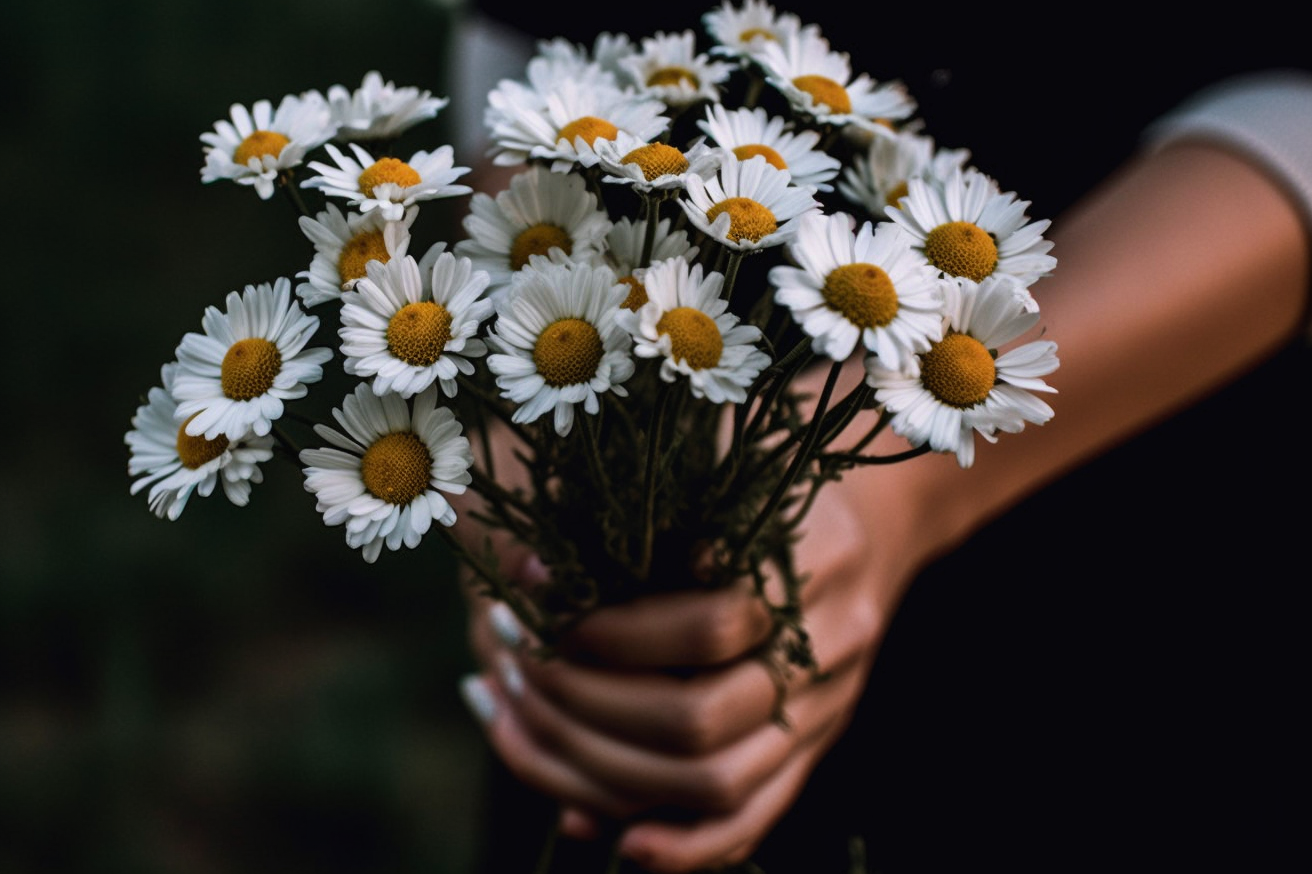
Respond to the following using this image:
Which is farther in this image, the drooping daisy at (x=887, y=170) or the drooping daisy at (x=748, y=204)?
the drooping daisy at (x=887, y=170)

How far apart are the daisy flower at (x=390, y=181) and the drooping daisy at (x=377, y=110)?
0.03 meters

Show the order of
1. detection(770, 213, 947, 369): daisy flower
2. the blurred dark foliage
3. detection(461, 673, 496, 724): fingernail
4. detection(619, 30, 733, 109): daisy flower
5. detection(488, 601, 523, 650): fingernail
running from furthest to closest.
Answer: the blurred dark foliage < detection(461, 673, 496, 724): fingernail < detection(488, 601, 523, 650): fingernail < detection(619, 30, 733, 109): daisy flower < detection(770, 213, 947, 369): daisy flower

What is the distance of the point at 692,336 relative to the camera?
0.31m

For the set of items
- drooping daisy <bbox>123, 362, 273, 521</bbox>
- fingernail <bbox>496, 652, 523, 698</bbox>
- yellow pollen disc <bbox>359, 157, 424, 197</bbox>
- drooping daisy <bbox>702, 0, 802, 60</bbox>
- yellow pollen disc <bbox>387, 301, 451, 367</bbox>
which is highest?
drooping daisy <bbox>702, 0, 802, 60</bbox>

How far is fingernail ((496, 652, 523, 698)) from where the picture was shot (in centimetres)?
64

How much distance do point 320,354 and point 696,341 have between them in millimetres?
115

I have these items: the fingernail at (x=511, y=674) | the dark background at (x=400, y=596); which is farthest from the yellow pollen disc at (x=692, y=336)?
the fingernail at (x=511, y=674)

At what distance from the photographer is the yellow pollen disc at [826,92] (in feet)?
1.36

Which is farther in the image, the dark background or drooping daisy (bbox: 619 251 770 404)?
the dark background

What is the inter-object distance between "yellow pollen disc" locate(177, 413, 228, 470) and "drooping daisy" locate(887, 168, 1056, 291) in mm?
229

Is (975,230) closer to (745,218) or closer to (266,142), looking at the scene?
(745,218)

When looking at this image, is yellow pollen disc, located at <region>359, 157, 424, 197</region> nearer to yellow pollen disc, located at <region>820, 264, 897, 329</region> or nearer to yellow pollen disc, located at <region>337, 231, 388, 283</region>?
yellow pollen disc, located at <region>337, 231, 388, 283</region>

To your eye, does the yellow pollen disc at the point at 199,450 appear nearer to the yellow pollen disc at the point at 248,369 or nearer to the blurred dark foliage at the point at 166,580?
the yellow pollen disc at the point at 248,369

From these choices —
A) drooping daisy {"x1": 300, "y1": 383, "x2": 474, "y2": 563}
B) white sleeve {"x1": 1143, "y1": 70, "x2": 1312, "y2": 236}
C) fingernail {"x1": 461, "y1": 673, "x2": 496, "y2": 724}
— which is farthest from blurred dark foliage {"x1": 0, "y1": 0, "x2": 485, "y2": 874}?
drooping daisy {"x1": 300, "y1": 383, "x2": 474, "y2": 563}
